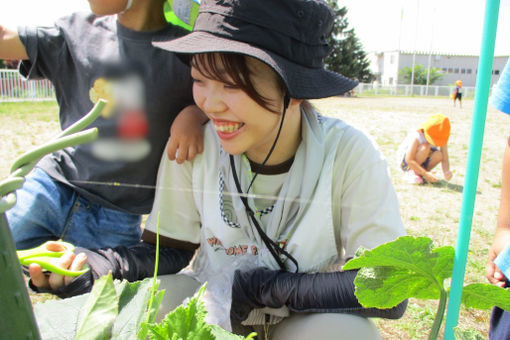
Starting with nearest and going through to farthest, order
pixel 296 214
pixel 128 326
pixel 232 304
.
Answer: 1. pixel 128 326
2. pixel 232 304
3. pixel 296 214

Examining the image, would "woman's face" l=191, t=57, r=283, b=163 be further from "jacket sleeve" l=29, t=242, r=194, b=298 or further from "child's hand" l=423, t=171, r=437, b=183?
"child's hand" l=423, t=171, r=437, b=183

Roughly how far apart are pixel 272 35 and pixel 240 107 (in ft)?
0.59

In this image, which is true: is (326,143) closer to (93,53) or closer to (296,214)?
(296,214)

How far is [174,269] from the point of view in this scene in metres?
1.27

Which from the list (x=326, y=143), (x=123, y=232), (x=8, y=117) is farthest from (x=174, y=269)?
(x=8, y=117)

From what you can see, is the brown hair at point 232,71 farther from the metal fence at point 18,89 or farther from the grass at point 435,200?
the metal fence at point 18,89

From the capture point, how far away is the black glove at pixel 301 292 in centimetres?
103

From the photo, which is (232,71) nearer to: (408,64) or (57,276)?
(57,276)

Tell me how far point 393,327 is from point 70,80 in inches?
62.1

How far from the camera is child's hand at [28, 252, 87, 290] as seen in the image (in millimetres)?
659

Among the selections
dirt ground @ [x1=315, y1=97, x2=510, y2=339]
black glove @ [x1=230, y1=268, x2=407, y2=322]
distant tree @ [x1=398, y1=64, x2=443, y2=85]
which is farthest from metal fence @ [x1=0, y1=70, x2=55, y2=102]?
distant tree @ [x1=398, y1=64, x2=443, y2=85]

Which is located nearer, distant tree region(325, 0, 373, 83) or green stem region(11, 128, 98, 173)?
green stem region(11, 128, 98, 173)

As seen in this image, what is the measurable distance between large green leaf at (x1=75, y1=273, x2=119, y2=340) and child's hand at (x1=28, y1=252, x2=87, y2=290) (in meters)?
0.30

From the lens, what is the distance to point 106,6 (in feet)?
4.15
